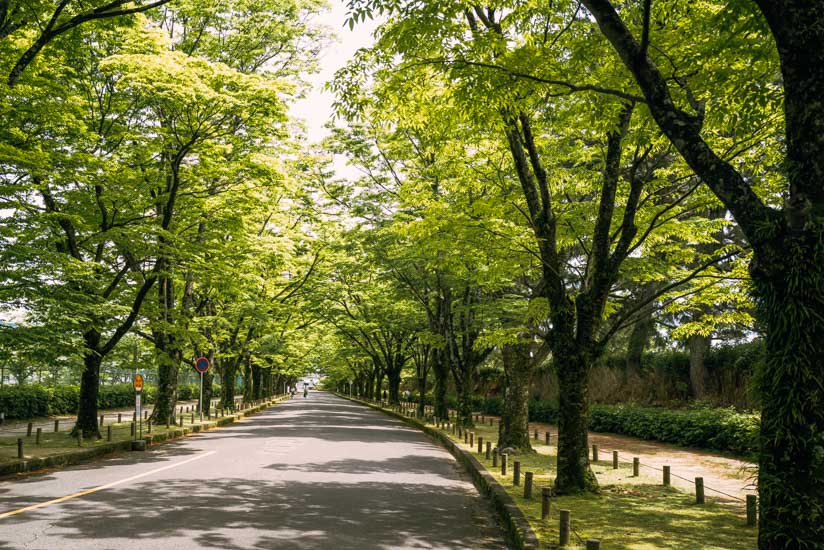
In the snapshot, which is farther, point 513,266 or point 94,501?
point 513,266

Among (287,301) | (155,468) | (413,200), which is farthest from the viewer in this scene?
(287,301)

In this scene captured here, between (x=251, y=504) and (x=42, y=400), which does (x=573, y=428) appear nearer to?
(x=251, y=504)

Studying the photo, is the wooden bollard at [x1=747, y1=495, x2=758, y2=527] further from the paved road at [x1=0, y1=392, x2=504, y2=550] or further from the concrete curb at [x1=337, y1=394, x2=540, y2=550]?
the paved road at [x1=0, y1=392, x2=504, y2=550]

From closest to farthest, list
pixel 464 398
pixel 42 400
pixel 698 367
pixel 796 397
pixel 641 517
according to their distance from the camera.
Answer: pixel 796 397 → pixel 641 517 → pixel 698 367 → pixel 464 398 → pixel 42 400

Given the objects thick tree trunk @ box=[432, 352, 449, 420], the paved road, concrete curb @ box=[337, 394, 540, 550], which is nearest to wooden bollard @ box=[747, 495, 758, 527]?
concrete curb @ box=[337, 394, 540, 550]

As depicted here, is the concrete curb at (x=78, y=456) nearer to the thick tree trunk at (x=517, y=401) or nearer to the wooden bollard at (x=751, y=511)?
the thick tree trunk at (x=517, y=401)

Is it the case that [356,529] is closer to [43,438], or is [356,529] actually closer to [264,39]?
[43,438]

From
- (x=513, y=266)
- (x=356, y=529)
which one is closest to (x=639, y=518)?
(x=356, y=529)

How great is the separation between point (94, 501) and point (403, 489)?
4815 mm

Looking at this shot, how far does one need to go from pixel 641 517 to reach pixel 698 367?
2030cm

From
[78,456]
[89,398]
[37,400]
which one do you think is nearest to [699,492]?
[78,456]

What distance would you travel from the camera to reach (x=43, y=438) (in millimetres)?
19547

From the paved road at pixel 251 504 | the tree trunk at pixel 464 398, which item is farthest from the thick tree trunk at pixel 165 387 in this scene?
the tree trunk at pixel 464 398

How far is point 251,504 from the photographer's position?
358 inches
